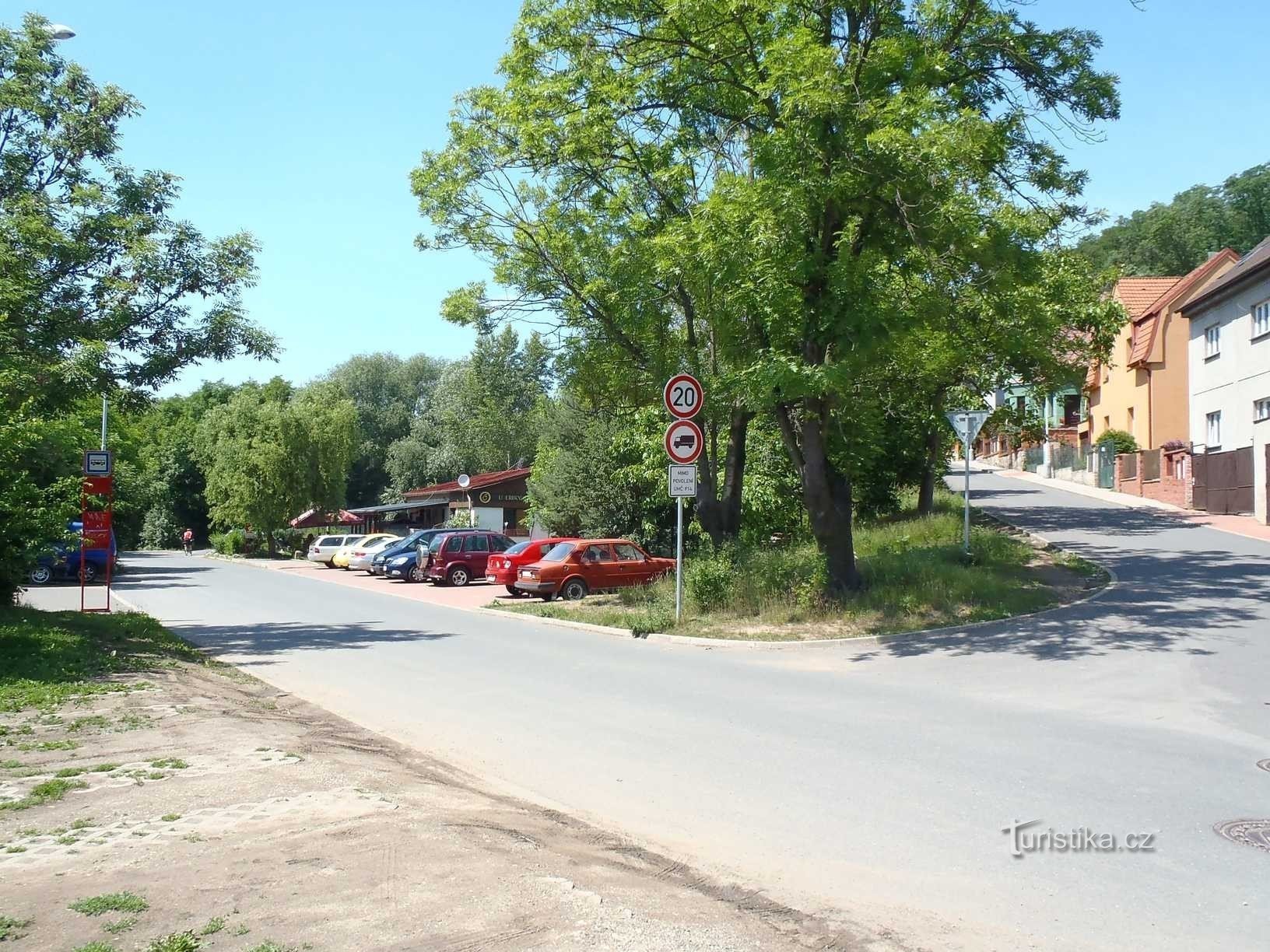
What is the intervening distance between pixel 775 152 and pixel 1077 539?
15.4 m

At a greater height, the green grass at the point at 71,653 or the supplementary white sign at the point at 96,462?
the supplementary white sign at the point at 96,462

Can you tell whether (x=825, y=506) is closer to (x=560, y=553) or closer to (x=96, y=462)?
(x=560, y=553)

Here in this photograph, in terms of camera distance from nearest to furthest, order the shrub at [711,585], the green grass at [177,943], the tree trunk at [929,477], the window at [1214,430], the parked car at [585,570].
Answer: the green grass at [177,943], the shrub at [711,585], the parked car at [585,570], the tree trunk at [929,477], the window at [1214,430]

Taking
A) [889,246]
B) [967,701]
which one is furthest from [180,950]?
[889,246]

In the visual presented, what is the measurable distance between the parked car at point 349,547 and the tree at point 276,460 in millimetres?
10634

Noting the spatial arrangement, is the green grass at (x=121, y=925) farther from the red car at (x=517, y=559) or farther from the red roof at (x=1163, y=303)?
the red roof at (x=1163, y=303)

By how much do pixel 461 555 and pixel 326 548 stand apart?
17039 mm

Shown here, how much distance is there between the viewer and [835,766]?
7938 mm

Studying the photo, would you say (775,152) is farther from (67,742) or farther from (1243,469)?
(1243,469)

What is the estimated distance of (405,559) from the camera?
3597 cm

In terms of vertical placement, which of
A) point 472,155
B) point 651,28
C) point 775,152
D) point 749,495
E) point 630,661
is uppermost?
point 651,28

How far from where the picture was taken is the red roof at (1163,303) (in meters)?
45.6

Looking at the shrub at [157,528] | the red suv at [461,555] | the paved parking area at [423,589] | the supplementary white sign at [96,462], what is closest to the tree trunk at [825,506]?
the paved parking area at [423,589]

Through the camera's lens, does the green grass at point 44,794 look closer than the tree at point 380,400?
Yes
